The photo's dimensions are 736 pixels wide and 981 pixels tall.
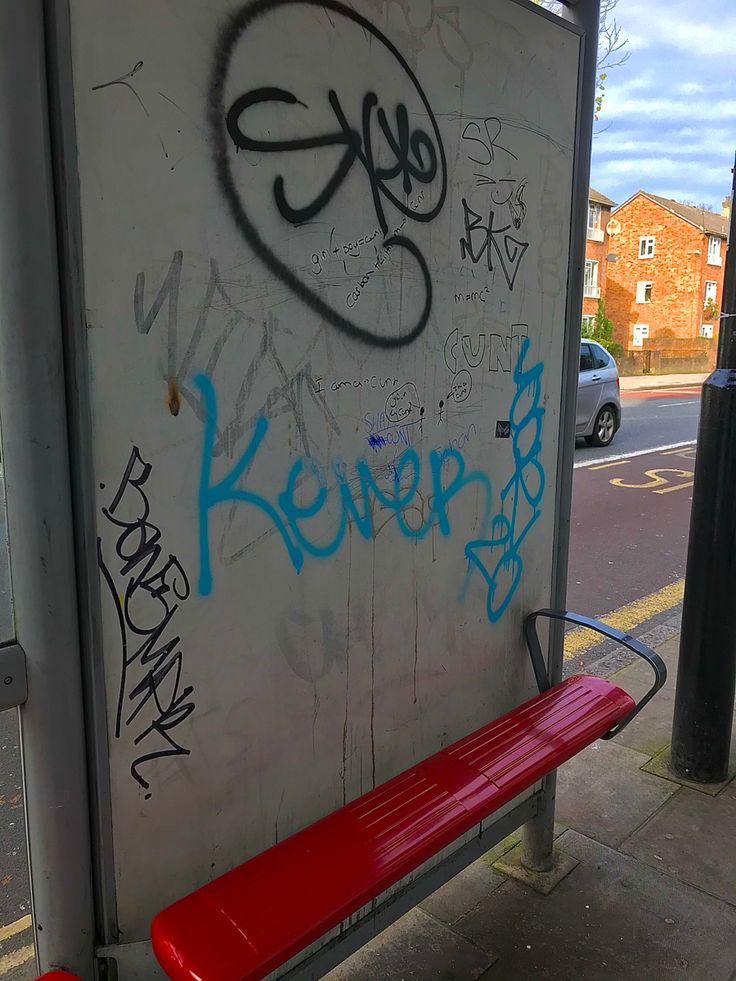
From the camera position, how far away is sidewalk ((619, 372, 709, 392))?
29.0 metres

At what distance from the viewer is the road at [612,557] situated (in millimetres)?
2723

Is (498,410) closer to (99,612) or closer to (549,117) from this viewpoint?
(549,117)

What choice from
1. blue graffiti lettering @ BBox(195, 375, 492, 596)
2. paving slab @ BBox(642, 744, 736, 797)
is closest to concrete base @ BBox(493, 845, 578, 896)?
paving slab @ BBox(642, 744, 736, 797)

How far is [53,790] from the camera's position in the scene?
4.98ft

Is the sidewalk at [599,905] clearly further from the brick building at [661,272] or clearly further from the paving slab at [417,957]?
the brick building at [661,272]

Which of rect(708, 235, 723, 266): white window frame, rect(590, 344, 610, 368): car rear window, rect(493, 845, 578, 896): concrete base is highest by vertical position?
rect(708, 235, 723, 266): white window frame

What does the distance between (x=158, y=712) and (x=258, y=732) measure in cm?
29

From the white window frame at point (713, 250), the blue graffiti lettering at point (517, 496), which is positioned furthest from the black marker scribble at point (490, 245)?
the white window frame at point (713, 250)

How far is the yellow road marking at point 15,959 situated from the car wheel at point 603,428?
10887 millimetres

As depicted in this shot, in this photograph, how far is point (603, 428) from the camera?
12359 mm

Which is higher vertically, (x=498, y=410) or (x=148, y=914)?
(x=498, y=410)

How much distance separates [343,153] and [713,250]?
5027cm

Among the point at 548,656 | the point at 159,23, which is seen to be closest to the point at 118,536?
the point at 159,23

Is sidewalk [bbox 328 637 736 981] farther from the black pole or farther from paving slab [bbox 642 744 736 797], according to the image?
the black pole
